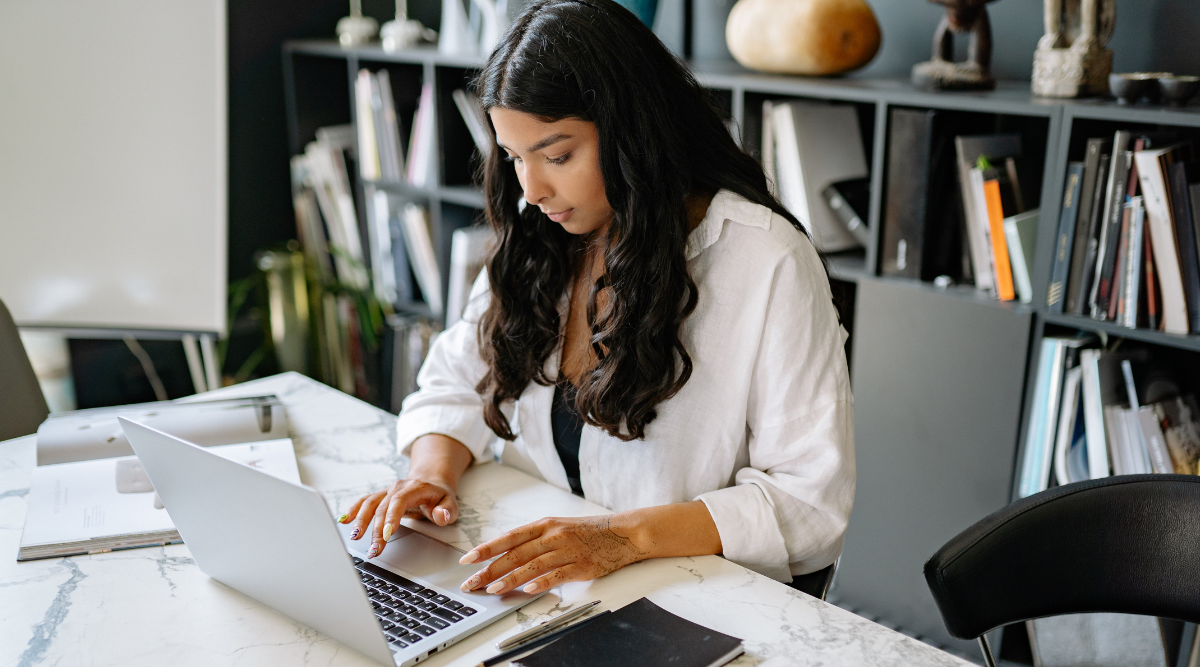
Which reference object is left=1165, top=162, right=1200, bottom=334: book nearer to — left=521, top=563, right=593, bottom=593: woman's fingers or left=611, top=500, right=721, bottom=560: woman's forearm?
left=611, top=500, right=721, bottom=560: woman's forearm

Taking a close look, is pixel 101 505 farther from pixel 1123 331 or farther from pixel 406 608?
pixel 1123 331

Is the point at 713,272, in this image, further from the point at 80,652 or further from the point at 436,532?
the point at 80,652

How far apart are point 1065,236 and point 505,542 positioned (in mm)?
1225

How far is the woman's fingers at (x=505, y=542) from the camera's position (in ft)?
3.44

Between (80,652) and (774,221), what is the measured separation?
0.96 meters

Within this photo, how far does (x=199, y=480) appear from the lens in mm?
937

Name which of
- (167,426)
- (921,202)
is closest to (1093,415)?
(921,202)

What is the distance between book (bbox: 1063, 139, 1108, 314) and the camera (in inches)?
65.1

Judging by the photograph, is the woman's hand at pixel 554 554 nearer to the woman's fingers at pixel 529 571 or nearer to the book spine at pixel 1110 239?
the woman's fingers at pixel 529 571

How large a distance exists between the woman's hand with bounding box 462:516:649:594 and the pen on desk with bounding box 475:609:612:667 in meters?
0.07

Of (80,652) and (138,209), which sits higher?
(138,209)

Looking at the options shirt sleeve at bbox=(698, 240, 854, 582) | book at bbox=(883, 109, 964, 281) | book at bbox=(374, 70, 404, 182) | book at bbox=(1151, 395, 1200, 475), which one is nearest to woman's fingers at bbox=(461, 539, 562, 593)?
shirt sleeve at bbox=(698, 240, 854, 582)

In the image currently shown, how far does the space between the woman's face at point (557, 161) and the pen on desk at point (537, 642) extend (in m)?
0.57

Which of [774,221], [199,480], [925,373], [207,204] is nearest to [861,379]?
[925,373]
